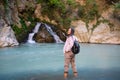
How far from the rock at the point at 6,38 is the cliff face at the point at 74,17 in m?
2.50

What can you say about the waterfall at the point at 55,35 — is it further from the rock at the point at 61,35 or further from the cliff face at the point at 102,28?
the cliff face at the point at 102,28

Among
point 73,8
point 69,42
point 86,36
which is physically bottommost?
point 86,36

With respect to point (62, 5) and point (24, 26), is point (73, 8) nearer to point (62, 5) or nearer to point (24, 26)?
point (62, 5)

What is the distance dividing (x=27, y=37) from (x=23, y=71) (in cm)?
1489

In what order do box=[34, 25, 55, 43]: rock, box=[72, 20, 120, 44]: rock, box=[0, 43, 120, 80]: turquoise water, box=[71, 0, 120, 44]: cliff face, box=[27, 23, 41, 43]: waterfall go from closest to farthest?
box=[0, 43, 120, 80]: turquoise water
box=[27, 23, 41, 43]: waterfall
box=[34, 25, 55, 43]: rock
box=[72, 20, 120, 44]: rock
box=[71, 0, 120, 44]: cliff face

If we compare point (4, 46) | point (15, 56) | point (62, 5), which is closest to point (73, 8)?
point (62, 5)

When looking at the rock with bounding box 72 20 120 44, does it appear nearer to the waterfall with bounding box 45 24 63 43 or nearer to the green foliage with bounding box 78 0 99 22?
the green foliage with bounding box 78 0 99 22

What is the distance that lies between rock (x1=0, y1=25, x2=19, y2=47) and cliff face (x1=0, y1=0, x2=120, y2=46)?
8.19 feet

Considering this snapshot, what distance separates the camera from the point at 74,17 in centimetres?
3084

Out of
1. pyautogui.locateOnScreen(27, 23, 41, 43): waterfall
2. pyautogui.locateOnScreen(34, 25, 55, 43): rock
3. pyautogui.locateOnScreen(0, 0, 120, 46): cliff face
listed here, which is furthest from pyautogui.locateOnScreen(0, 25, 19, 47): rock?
pyautogui.locateOnScreen(34, 25, 55, 43): rock

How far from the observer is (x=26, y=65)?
14750 mm

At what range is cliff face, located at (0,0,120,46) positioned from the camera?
94.6 ft

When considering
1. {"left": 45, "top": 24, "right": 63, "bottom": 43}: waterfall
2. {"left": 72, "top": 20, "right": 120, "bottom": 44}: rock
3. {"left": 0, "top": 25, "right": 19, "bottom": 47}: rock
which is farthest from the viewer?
{"left": 72, "top": 20, "right": 120, "bottom": 44}: rock

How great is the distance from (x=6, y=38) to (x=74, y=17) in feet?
28.1
